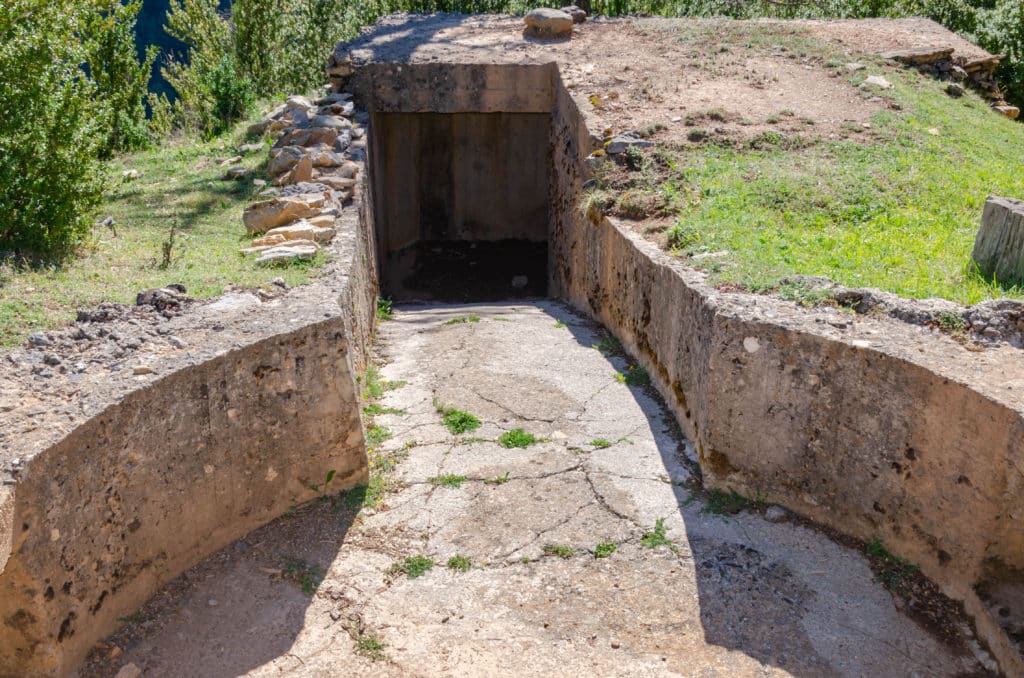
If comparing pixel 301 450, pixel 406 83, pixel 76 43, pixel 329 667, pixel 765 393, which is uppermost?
pixel 76 43

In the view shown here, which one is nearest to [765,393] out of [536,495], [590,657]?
[536,495]

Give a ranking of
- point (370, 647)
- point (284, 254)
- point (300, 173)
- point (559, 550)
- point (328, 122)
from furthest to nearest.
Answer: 1. point (328, 122)
2. point (300, 173)
3. point (284, 254)
4. point (559, 550)
5. point (370, 647)

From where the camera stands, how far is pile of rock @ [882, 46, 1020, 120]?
10.3 meters

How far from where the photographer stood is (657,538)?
4.41 metres

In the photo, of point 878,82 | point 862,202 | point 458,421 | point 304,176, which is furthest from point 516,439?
point 878,82

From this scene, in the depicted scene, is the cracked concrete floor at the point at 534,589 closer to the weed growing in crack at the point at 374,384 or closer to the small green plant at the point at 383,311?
the weed growing in crack at the point at 374,384

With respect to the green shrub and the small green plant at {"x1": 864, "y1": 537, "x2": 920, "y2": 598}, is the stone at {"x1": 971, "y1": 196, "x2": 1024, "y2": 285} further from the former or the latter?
the green shrub

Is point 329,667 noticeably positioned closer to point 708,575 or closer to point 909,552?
point 708,575

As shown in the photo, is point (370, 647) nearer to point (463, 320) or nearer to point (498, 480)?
point (498, 480)

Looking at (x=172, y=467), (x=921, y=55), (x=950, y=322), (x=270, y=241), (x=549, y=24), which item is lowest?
(x=172, y=467)

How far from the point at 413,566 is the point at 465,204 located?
9.26 metres

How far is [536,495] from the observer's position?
477 centimetres

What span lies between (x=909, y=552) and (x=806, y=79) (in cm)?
681

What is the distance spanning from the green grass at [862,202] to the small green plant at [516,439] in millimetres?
1454
